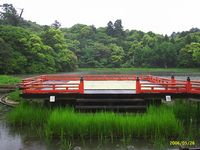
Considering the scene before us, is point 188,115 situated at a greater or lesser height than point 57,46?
lesser

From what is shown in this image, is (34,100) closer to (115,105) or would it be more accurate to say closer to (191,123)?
(115,105)

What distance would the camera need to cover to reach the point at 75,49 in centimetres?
9488

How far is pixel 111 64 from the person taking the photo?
89188 mm

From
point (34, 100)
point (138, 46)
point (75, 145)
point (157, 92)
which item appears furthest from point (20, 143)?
point (138, 46)

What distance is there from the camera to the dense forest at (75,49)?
173 ft

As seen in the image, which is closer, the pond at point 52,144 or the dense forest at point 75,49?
the pond at point 52,144

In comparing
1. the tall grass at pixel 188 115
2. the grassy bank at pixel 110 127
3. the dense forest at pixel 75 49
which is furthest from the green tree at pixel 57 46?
the grassy bank at pixel 110 127

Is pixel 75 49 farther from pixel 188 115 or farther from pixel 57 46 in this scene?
pixel 188 115

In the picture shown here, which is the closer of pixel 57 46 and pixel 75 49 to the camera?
pixel 57 46

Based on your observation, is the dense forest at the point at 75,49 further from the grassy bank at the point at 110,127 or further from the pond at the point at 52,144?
the grassy bank at the point at 110,127

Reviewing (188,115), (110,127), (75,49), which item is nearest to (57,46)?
(75,49)

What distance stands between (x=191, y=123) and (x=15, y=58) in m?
44.0

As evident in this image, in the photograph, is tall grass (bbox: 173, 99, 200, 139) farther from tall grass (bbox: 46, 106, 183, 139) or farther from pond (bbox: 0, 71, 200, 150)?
pond (bbox: 0, 71, 200, 150)

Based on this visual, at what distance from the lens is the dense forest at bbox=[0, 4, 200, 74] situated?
173ft
